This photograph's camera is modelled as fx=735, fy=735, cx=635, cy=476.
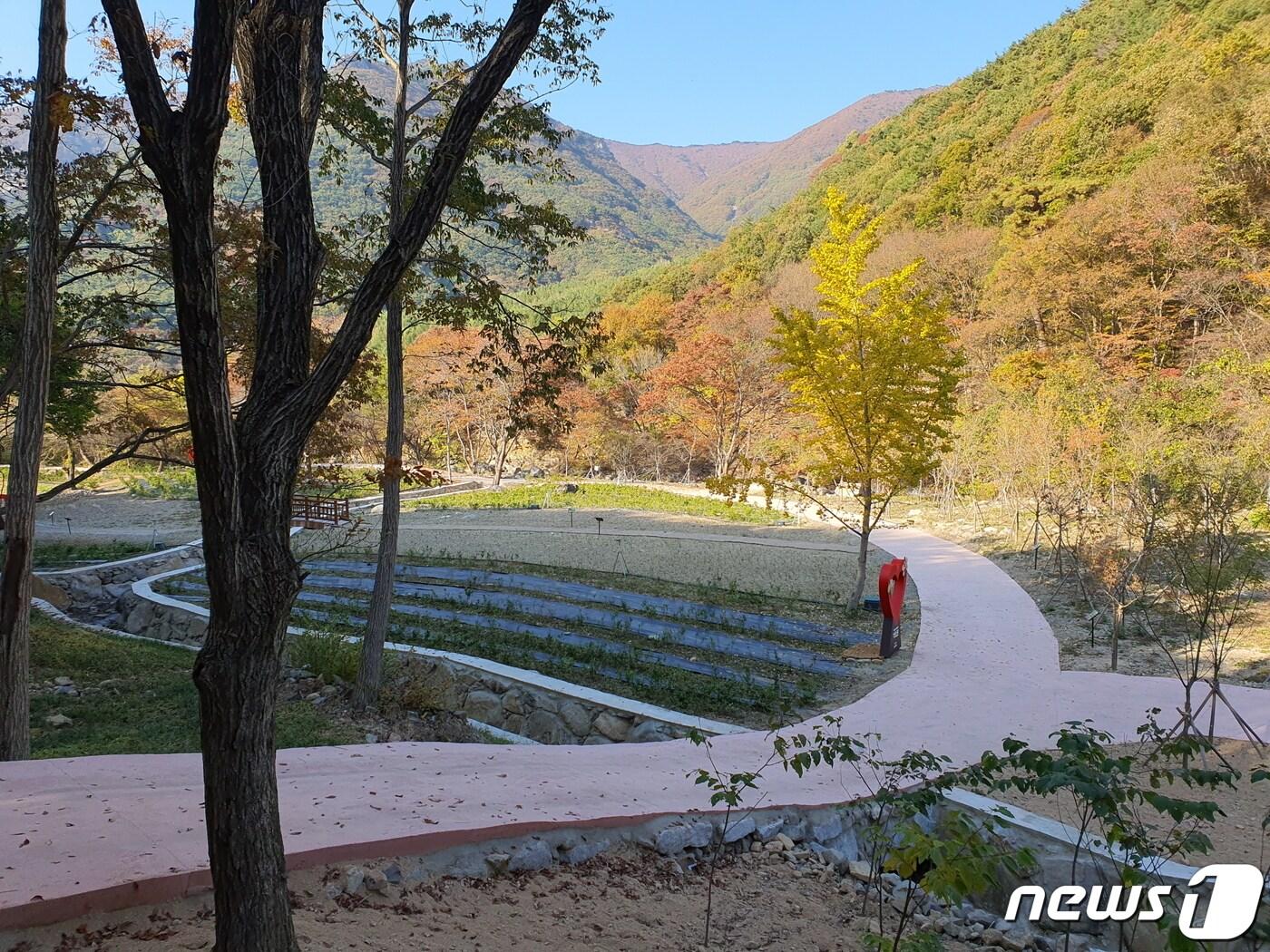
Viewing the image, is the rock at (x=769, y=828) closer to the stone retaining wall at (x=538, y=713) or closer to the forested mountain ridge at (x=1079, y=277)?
the stone retaining wall at (x=538, y=713)

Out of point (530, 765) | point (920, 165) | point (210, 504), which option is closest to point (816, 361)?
point (530, 765)

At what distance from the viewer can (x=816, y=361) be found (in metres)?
10.1

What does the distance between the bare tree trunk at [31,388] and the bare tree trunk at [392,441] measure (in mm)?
2345

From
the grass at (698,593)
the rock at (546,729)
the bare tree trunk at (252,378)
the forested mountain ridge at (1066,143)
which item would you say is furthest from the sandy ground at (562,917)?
the forested mountain ridge at (1066,143)

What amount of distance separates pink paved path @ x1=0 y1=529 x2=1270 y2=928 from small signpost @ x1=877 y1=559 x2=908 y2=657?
485mm

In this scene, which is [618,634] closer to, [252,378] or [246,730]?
[246,730]

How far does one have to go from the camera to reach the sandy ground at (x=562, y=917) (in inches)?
98.0

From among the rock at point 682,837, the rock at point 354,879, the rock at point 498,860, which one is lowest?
the rock at point 682,837

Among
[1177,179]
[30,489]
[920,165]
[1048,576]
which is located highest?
[920,165]

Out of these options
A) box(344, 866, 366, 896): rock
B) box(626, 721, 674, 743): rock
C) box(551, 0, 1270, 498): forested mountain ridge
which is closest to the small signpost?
box(626, 721, 674, 743): rock

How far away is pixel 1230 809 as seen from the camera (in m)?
4.64

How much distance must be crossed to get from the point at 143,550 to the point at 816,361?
14.7 m

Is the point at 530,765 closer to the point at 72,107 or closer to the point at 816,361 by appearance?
the point at 72,107

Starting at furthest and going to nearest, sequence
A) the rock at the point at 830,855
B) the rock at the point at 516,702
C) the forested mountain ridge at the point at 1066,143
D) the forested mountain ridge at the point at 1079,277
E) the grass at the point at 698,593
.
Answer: the forested mountain ridge at the point at 1066,143 < the forested mountain ridge at the point at 1079,277 < the grass at the point at 698,593 < the rock at the point at 516,702 < the rock at the point at 830,855
